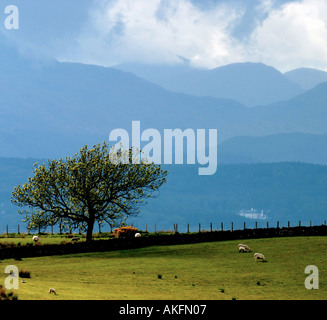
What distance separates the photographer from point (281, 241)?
78.4m

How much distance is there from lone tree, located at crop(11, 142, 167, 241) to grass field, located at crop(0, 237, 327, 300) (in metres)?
14.7

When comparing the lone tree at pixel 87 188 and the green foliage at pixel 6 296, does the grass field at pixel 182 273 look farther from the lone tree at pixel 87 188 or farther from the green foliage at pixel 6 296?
the lone tree at pixel 87 188

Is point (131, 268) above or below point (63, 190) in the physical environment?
below

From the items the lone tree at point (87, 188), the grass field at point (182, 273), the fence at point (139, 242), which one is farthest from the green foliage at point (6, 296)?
the lone tree at point (87, 188)

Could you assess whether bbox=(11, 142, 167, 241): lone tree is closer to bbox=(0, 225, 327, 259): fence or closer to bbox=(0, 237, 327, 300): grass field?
bbox=(0, 225, 327, 259): fence

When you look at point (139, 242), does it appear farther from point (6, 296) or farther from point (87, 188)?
point (6, 296)

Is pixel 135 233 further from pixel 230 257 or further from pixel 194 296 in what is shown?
pixel 194 296

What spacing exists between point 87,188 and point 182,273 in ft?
120

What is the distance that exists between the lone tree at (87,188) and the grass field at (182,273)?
48.3ft

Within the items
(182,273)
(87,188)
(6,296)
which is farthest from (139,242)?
(6,296)

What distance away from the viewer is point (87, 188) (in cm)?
8569

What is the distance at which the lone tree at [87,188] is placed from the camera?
85312 mm
